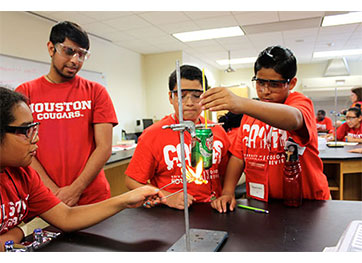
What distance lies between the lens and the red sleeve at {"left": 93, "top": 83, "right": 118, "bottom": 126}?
164 centimetres

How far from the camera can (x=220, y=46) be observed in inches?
252

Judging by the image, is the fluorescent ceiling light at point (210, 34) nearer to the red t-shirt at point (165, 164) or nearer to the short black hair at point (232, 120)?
the short black hair at point (232, 120)

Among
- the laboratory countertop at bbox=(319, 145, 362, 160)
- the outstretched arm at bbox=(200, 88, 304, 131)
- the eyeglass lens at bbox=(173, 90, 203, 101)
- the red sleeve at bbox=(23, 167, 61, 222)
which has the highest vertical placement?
the eyeglass lens at bbox=(173, 90, 203, 101)

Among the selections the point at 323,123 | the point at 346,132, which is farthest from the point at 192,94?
the point at 323,123

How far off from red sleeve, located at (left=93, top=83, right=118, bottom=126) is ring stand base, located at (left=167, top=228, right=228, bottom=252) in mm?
933

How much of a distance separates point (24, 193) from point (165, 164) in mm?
627


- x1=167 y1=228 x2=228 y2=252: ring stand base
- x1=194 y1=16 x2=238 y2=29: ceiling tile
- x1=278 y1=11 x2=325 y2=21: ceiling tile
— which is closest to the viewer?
x1=167 y1=228 x2=228 y2=252: ring stand base

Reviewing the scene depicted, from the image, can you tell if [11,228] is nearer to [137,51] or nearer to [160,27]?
[160,27]

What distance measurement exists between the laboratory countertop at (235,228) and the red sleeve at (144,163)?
223 mm

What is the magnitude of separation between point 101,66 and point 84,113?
13.2ft

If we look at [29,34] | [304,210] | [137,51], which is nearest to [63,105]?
[304,210]

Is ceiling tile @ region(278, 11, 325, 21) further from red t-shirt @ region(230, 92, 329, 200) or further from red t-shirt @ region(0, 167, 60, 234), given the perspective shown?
red t-shirt @ region(0, 167, 60, 234)

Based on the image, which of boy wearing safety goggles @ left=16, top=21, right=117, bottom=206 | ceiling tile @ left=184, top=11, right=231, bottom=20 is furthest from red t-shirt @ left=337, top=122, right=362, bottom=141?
boy wearing safety goggles @ left=16, top=21, right=117, bottom=206

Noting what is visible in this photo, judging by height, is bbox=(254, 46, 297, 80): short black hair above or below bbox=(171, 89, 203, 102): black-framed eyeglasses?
above
